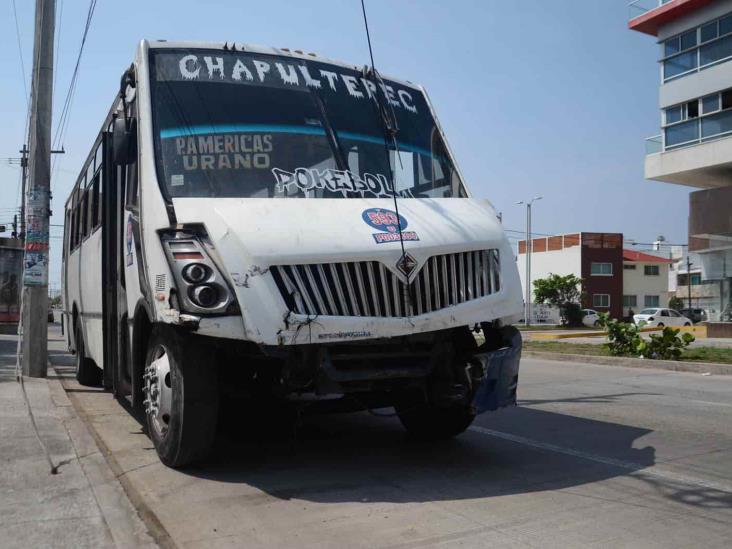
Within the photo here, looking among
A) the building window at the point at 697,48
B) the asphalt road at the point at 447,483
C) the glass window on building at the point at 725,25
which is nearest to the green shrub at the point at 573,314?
the building window at the point at 697,48

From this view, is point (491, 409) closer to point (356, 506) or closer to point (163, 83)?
point (356, 506)

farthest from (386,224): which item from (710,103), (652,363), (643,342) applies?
(710,103)

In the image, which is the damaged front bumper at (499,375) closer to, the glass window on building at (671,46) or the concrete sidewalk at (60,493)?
the concrete sidewalk at (60,493)

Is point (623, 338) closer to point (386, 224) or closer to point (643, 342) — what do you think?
point (643, 342)

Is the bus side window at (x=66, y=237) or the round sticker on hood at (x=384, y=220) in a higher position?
the bus side window at (x=66, y=237)

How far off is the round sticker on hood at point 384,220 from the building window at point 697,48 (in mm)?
29632

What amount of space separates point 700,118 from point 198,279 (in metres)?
30.9

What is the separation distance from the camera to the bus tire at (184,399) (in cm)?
535

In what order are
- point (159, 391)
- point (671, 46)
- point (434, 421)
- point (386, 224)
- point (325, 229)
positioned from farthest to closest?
point (671, 46), point (434, 421), point (159, 391), point (386, 224), point (325, 229)

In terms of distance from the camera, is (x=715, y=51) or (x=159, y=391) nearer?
(x=159, y=391)

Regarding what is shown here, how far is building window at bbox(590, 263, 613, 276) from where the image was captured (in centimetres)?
6456

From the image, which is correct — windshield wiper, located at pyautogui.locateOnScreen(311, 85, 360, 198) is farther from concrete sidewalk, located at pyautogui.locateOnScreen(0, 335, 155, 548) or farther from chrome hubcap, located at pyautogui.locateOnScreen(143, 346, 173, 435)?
concrete sidewalk, located at pyautogui.locateOnScreen(0, 335, 155, 548)

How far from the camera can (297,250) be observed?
5.07m

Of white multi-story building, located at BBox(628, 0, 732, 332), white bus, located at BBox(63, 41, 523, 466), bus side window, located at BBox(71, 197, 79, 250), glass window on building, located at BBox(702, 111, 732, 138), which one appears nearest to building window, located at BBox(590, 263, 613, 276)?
white multi-story building, located at BBox(628, 0, 732, 332)
